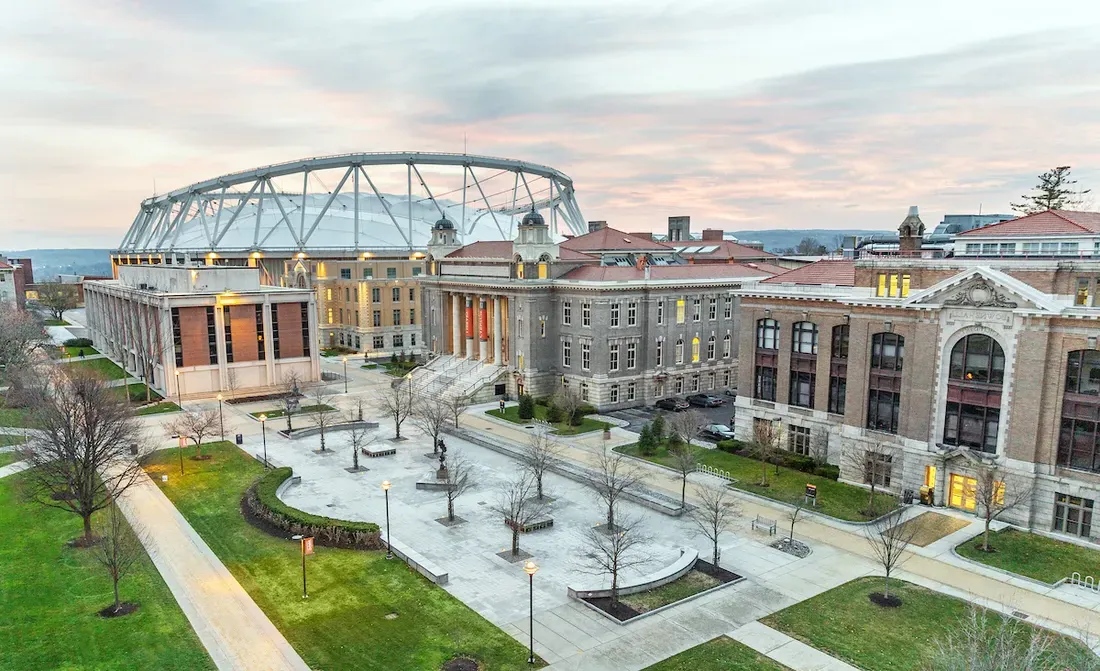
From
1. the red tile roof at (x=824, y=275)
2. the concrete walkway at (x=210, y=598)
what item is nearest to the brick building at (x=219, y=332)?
the concrete walkway at (x=210, y=598)

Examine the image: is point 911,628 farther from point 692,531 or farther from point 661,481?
point 661,481

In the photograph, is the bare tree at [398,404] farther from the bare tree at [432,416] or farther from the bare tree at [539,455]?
the bare tree at [539,455]

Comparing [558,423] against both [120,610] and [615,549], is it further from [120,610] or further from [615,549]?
[120,610]

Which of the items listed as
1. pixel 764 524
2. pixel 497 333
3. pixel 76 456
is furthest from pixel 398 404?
pixel 764 524

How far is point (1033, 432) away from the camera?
36.7 m

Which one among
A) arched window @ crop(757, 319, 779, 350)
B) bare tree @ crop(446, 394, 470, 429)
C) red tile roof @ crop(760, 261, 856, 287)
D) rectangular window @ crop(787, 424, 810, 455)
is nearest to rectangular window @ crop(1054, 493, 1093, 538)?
rectangular window @ crop(787, 424, 810, 455)

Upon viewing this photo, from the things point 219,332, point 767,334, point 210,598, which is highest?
point 767,334

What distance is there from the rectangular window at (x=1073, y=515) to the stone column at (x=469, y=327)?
2205 inches

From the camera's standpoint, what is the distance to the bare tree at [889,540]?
29.5 meters

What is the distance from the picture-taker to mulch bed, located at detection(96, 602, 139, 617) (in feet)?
90.7

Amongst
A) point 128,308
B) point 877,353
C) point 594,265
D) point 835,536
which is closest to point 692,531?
point 835,536

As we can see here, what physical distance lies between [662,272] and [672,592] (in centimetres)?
4507

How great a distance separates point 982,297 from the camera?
38.4m

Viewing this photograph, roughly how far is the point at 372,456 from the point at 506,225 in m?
139
